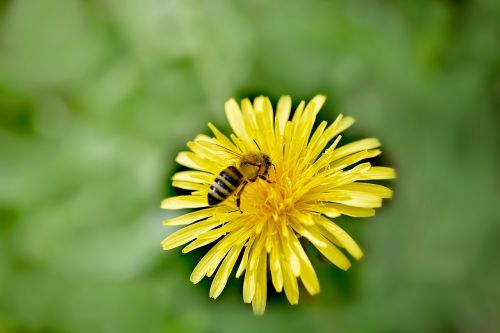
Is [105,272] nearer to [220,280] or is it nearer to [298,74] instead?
[220,280]

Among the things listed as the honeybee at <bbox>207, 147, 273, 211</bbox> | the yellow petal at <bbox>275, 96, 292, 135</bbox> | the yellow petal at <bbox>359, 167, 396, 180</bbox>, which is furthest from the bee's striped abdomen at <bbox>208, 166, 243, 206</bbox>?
the yellow petal at <bbox>359, 167, 396, 180</bbox>

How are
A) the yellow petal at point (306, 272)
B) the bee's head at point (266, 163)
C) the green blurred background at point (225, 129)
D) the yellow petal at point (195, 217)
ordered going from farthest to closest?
the green blurred background at point (225, 129), the yellow petal at point (195, 217), the bee's head at point (266, 163), the yellow petal at point (306, 272)

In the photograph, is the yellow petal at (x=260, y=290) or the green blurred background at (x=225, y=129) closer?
the yellow petal at (x=260, y=290)

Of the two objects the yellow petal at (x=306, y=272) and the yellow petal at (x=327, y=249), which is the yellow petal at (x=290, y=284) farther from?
the yellow petal at (x=327, y=249)

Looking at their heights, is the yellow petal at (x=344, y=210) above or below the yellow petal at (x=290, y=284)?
above

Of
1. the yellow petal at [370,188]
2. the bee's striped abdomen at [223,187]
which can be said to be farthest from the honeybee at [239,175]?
Result: the yellow petal at [370,188]

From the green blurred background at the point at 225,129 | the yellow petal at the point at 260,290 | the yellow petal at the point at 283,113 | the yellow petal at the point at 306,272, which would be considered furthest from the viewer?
the green blurred background at the point at 225,129

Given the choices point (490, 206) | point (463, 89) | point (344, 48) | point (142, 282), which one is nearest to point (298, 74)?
point (344, 48)
